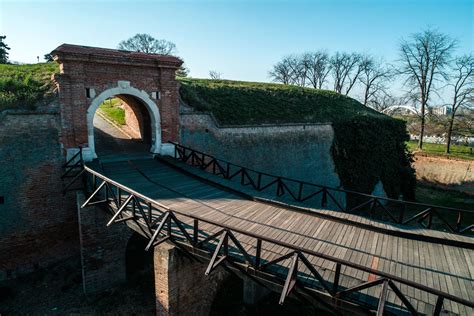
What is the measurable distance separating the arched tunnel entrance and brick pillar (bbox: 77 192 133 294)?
2.96 metres

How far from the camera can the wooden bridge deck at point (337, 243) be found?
4770 mm

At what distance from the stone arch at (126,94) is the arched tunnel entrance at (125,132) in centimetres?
30

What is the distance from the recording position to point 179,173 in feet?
32.9

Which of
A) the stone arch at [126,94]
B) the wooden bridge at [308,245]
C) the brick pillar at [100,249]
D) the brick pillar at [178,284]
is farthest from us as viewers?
the stone arch at [126,94]

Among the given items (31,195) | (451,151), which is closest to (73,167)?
(31,195)

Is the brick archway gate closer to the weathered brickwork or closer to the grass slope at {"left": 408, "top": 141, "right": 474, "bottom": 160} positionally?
the weathered brickwork

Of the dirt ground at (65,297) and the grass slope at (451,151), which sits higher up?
the grass slope at (451,151)

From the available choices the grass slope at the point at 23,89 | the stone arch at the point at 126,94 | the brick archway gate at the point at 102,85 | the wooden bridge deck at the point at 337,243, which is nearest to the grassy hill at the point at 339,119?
the brick archway gate at the point at 102,85

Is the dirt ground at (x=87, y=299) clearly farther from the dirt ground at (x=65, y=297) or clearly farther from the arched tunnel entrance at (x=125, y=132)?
the arched tunnel entrance at (x=125, y=132)

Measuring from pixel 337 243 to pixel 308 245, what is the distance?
2.23ft

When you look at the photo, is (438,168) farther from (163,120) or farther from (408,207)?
(163,120)

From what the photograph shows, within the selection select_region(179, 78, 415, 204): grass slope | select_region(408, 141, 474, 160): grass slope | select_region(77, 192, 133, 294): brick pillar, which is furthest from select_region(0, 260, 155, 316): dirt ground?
select_region(408, 141, 474, 160): grass slope

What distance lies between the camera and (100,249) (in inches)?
344

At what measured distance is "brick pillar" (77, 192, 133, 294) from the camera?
845 cm
